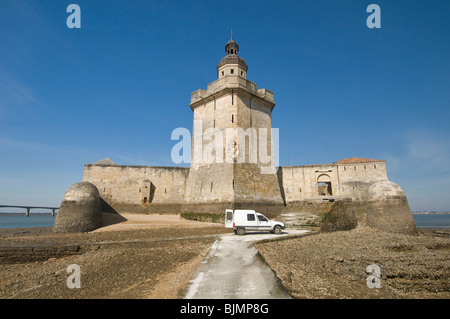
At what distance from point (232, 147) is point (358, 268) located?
13.9 m

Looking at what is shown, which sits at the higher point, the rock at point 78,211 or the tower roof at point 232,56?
the tower roof at point 232,56

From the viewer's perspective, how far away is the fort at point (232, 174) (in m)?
19.4

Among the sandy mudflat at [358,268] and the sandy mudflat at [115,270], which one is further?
the sandy mudflat at [115,270]

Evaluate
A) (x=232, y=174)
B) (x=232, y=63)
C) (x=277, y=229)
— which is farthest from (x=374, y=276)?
(x=232, y=63)

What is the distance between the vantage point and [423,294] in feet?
16.3

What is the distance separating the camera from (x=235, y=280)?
5.02m

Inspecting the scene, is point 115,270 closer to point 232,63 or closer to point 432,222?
point 232,63

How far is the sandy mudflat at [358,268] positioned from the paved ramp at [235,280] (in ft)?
1.25

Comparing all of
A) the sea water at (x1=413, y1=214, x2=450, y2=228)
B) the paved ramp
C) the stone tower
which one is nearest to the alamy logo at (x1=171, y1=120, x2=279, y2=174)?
the stone tower

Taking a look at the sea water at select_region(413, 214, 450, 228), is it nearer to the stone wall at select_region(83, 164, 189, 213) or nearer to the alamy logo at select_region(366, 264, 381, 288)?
the stone wall at select_region(83, 164, 189, 213)

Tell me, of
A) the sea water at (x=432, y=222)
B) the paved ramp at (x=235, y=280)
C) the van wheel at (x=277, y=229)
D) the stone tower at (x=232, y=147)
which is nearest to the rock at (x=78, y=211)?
the stone tower at (x=232, y=147)

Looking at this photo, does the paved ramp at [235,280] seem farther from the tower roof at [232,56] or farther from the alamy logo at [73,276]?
the tower roof at [232,56]
